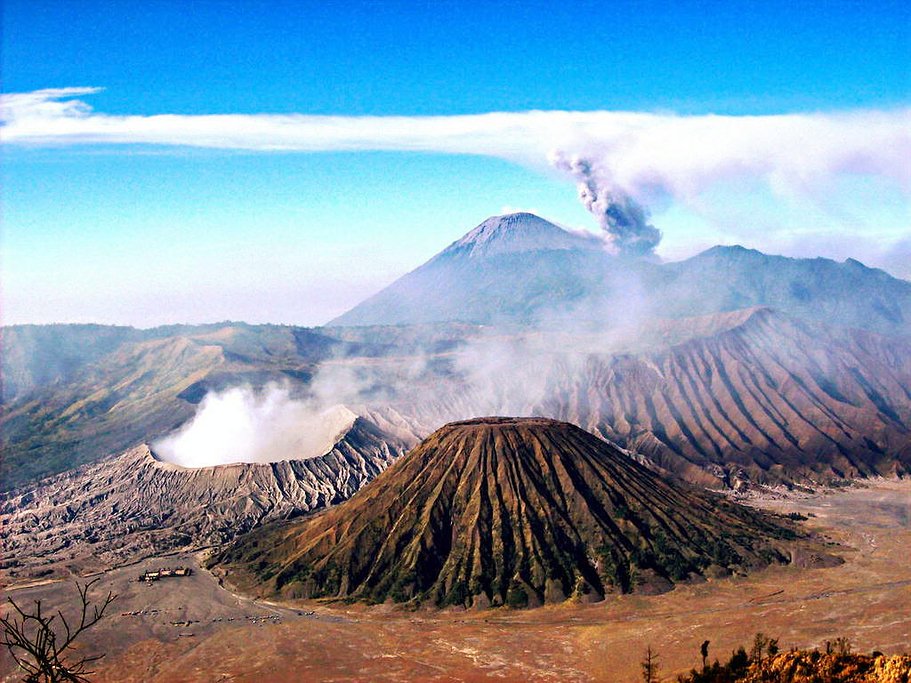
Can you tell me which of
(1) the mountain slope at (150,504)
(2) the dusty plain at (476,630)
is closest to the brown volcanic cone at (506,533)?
(2) the dusty plain at (476,630)

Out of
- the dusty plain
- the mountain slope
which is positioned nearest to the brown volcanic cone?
the dusty plain

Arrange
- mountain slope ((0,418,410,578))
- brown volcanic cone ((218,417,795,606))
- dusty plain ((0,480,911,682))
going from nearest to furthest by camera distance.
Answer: dusty plain ((0,480,911,682)) → brown volcanic cone ((218,417,795,606)) → mountain slope ((0,418,410,578))

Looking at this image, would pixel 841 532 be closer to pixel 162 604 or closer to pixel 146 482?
pixel 162 604

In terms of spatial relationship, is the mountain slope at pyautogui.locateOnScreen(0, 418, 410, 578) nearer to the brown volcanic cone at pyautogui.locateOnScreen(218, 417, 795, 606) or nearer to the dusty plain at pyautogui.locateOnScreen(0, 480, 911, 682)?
the brown volcanic cone at pyautogui.locateOnScreen(218, 417, 795, 606)

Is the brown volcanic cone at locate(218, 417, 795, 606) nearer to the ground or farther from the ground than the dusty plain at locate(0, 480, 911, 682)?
farther from the ground

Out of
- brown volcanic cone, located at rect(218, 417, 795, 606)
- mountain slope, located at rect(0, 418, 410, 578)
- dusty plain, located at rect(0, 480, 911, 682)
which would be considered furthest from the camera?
mountain slope, located at rect(0, 418, 410, 578)

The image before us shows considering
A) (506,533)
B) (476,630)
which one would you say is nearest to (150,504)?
(506,533)
